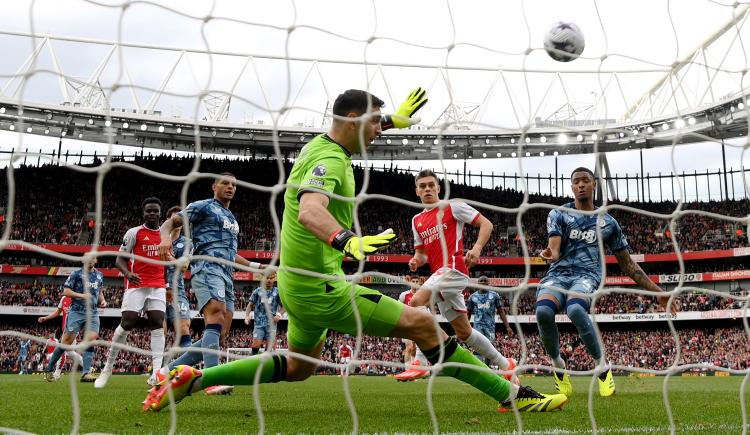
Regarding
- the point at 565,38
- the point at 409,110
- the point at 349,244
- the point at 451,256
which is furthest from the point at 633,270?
the point at 349,244

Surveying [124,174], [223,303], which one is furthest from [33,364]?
[223,303]

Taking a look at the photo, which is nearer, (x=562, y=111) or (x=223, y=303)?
(x=223, y=303)

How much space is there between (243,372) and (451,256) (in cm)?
315

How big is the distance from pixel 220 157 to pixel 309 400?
1329 inches

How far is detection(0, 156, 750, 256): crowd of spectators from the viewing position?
107 feet

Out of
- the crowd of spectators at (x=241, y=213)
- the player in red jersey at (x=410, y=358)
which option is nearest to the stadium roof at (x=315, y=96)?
the crowd of spectators at (x=241, y=213)

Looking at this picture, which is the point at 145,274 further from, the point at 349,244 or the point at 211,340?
the point at 349,244

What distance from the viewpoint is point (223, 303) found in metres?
6.23

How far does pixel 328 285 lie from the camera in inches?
137

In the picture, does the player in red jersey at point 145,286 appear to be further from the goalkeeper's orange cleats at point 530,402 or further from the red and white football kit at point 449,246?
the goalkeeper's orange cleats at point 530,402

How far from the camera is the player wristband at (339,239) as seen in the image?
3.03 m

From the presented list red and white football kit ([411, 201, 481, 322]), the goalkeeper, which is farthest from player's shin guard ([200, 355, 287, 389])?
red and white football kit ([411, 201, 481, 322])

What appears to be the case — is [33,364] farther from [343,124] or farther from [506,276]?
[343,124]

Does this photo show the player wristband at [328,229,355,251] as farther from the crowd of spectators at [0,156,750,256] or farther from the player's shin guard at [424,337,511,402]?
the crowd of spectators at [0,156,750,256]
